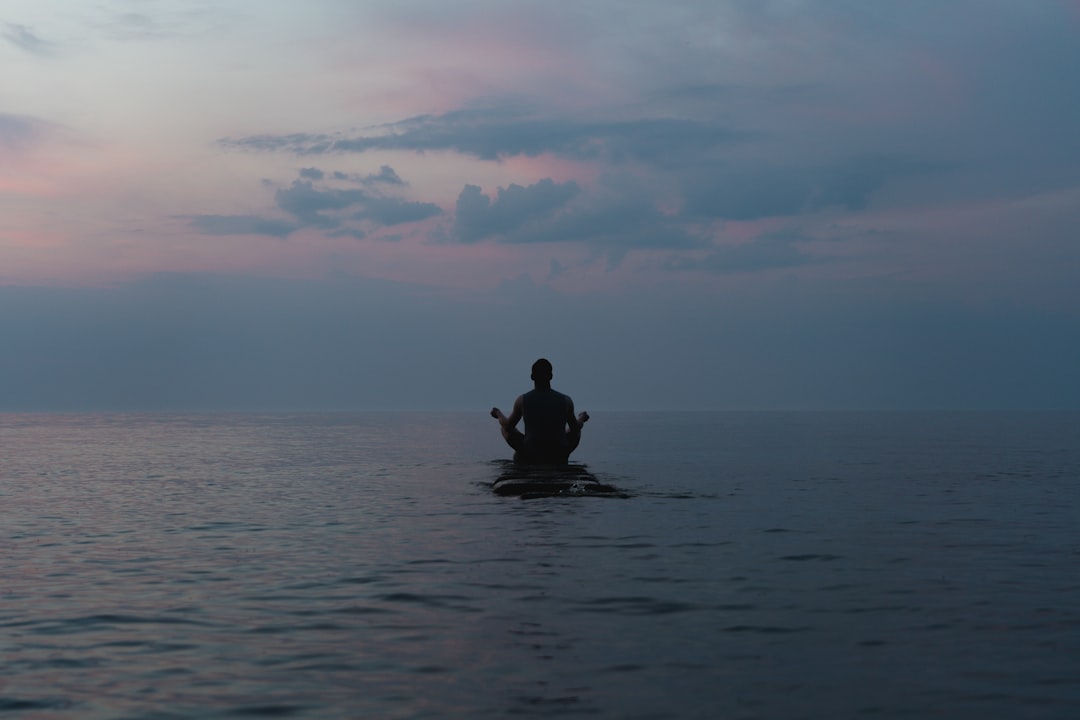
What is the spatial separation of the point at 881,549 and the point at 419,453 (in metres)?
35.8

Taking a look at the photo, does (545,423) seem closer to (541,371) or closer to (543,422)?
(543,422)

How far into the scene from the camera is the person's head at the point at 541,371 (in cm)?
2403

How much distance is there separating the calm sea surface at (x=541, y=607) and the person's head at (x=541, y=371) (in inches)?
117

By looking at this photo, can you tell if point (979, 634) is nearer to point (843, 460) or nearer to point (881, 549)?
point (881, 549)

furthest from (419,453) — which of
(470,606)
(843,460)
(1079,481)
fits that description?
(470,606)

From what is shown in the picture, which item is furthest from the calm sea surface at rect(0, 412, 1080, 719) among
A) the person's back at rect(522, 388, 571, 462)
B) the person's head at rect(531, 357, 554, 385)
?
the person's head at rect(531, 357, 554, 385)

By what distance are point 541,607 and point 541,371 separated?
43.6 ft

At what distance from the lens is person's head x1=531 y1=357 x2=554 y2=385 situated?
2403 centimetres

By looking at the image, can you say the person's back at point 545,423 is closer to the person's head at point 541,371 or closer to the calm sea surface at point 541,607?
the person's head at point 541,371

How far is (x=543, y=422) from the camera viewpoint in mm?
24547

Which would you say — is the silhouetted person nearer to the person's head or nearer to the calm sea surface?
the person's head

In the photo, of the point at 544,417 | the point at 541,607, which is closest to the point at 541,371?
the point at 544,417

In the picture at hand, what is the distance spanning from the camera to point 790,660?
340 inches

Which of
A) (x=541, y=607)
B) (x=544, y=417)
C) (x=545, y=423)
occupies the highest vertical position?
(x=544, y=417)
